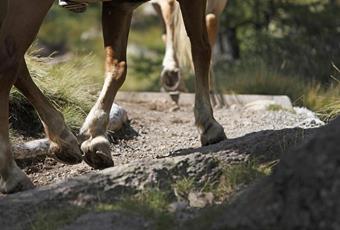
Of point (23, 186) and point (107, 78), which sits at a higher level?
point (107, 78)

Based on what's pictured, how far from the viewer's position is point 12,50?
224 inches

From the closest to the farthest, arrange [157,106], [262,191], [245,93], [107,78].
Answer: [262,191] → [107,78] → [157,106] → [245,93]

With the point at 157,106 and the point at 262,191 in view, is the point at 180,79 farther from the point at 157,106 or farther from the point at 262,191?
the point at 262,191

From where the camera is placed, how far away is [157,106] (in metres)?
10.6

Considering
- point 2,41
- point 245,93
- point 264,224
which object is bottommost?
point 245,93

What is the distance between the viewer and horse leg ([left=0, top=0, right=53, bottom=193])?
18.5 feet

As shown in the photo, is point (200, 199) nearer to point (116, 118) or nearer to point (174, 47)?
point (116, 118)

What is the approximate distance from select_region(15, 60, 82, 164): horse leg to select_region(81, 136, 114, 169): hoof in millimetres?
54

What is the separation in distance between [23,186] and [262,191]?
1961mm

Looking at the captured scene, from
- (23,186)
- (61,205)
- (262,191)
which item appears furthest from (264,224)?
(23,186)

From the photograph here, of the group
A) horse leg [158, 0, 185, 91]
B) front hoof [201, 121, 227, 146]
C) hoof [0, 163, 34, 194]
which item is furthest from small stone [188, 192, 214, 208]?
horse leg [158, 0, 185, 91]

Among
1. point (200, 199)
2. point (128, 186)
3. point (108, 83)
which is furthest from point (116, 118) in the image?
point (200, 199)

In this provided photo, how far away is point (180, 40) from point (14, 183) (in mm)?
5357

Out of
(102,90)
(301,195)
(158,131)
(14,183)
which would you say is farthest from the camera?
(158,131)
